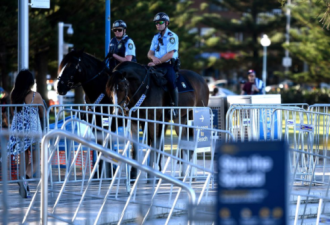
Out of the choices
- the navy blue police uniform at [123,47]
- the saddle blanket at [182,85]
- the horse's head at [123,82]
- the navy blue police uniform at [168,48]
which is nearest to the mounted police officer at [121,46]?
the navy blue police uniform at [123,47]

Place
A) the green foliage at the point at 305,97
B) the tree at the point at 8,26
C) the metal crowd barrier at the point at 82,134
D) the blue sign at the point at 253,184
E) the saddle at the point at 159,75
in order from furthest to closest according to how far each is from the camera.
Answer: the green foliage at the point at 305,97, the tree at the point at 8,26, the saddle at the point at 159,75, the metal crowd barrier at the point at 82,134, the blue sign at the point at 253,184

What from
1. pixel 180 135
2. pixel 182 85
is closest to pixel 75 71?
pixel 182 85

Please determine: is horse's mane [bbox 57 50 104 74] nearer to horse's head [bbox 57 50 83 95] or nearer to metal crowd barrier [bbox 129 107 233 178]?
horse's head [bbox 57 50 83 95]

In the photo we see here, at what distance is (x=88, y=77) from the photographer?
11.1 metres

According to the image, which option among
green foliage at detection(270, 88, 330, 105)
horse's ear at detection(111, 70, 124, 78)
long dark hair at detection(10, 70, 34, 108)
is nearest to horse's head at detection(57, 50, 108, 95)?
horse's ear at detection(111, 70, 124, 78)

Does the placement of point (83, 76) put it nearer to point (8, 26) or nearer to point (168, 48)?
point (168, 48)

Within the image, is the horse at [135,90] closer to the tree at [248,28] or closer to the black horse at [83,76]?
the black horse at [83,76]

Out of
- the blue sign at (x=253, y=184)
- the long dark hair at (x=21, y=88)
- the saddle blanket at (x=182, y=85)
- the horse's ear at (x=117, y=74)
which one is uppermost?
the horse's ear at (x=117, y=74)

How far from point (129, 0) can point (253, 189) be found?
30323 millimetres

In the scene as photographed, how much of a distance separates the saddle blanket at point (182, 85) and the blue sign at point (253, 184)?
8.57 m

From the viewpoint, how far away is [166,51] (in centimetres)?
1120

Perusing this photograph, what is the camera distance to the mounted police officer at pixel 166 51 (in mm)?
11070

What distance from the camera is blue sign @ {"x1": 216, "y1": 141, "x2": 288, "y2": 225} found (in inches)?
123

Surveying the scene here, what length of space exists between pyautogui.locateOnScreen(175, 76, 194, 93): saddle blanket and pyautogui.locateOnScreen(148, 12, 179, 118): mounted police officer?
0.45 metres
